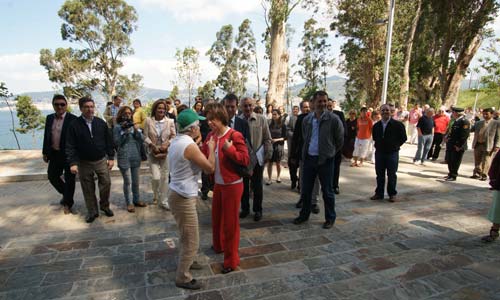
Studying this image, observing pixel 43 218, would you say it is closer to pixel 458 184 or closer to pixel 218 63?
pixel 458 184

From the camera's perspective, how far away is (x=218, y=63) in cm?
3922

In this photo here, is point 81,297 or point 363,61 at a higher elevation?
point 363,61

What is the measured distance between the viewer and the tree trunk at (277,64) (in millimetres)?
12109

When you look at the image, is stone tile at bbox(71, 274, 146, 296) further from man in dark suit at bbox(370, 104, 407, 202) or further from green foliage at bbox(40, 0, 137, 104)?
green foliage at bbox(40, 0, 137, 104)

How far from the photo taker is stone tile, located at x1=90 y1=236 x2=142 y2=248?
3.69m

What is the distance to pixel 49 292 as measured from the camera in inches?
106

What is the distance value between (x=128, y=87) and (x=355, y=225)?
28.6 meters

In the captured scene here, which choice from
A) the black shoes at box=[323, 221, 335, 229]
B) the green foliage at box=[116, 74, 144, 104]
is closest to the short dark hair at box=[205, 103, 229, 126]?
the black shoes at box=[323, 221, 335, 229]

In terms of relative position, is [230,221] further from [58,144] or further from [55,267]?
[58,144]

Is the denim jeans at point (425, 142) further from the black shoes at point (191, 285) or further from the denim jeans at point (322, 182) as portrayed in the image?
the black shoes at point (191, 285)

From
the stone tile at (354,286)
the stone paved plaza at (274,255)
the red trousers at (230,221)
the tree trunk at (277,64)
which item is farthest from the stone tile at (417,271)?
the tree trunk at (277,64)

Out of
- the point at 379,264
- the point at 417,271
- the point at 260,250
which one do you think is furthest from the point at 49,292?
the point at 417,271

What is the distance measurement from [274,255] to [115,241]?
6.92 feet

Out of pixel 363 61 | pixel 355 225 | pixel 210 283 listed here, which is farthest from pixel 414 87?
pixel 210 283
